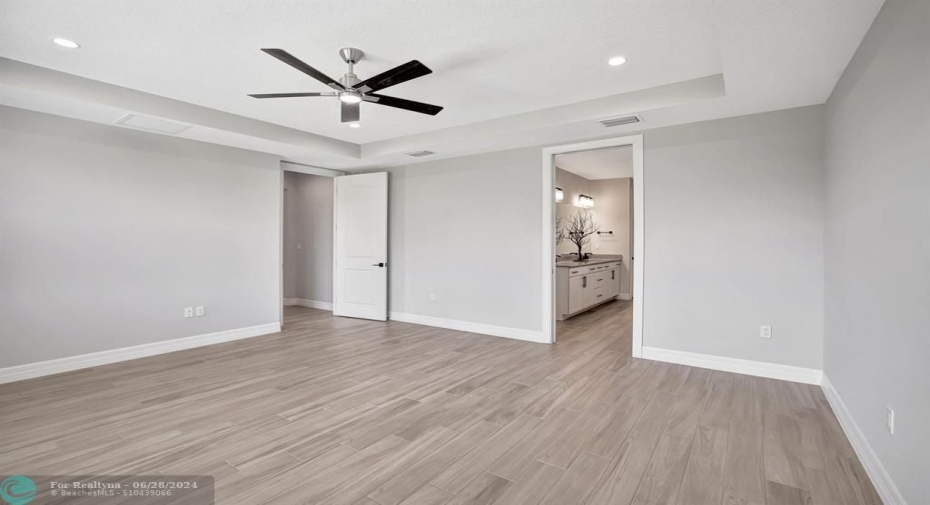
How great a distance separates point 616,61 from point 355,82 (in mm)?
1948

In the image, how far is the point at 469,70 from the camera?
10.7 feet

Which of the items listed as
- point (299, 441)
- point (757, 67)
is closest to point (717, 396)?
point (757, 67)

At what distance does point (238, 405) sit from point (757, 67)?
445 cm

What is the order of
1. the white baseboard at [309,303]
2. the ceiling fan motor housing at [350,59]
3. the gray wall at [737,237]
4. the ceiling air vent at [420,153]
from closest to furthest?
the ceiling fan motor housing at [350,59]
the gray wall at [737,237]
the ceiling air vent at [420,153]
the white baseboard at [309,303]

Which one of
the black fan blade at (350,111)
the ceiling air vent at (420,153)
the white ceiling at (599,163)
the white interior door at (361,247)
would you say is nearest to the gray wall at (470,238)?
the white interior door at (361,247)

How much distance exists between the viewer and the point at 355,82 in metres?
2.96

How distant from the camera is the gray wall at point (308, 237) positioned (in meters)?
7.51

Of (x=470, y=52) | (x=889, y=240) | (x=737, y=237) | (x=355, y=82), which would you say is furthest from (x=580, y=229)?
(x=889, y=240)

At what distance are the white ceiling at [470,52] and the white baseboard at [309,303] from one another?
155 inches

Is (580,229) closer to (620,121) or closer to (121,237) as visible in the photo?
(620,121)

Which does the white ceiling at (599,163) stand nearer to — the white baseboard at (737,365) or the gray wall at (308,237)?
the white baseboard at (737,365)

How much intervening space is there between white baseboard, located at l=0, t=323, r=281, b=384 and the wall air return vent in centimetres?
230

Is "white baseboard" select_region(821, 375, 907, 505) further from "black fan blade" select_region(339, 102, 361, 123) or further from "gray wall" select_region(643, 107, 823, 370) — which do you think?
"black fan blade" select_region(339, 102, 361, 123)

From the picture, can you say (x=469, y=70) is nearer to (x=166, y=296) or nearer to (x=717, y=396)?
(x=717, y=396)
